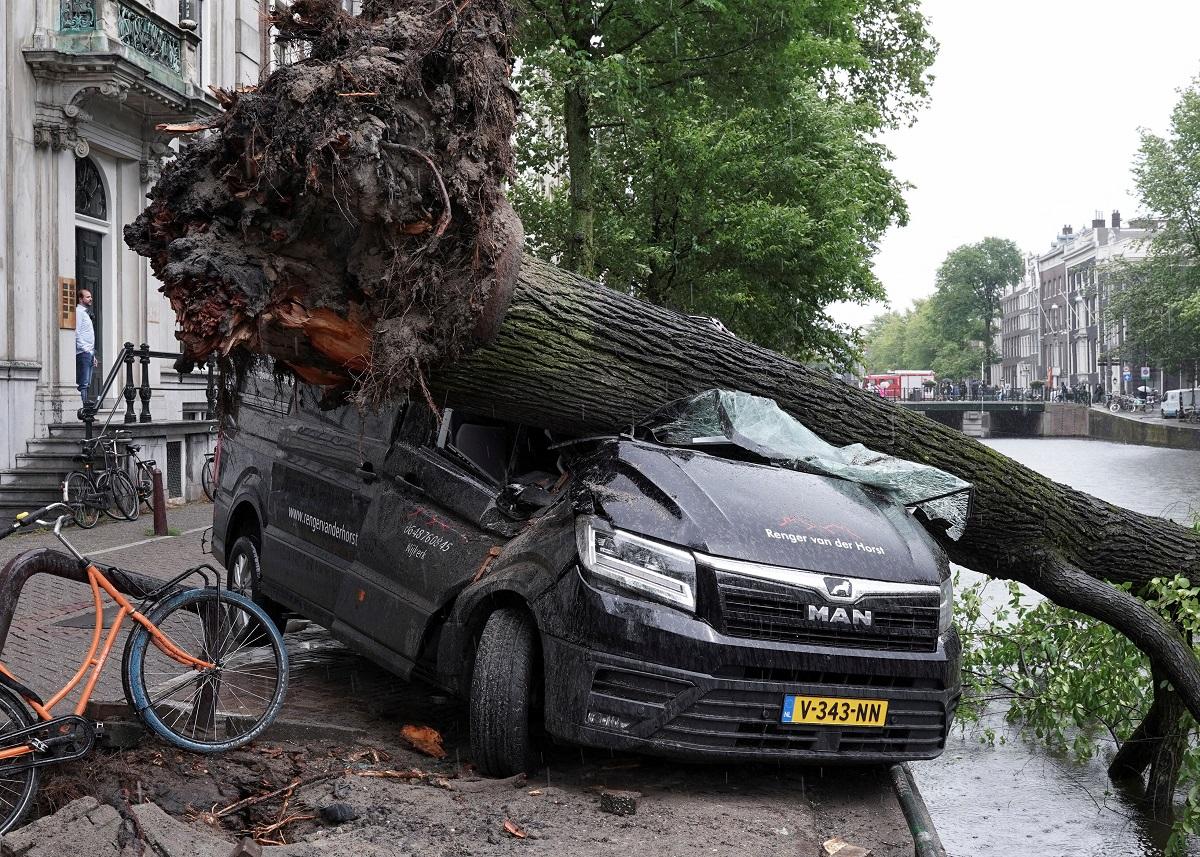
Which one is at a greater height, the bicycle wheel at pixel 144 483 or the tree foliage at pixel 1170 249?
the tree foliage at pixel 1170 249

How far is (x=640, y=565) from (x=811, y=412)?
2425mm

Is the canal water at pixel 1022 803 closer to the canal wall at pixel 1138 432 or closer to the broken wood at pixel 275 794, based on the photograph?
the broken wood at pixel 275 794

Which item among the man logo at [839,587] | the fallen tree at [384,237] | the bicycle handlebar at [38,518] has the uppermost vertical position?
the fallen tree at [384,237]

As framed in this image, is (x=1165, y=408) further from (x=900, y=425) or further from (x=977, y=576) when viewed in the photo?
(x=900, y=425)

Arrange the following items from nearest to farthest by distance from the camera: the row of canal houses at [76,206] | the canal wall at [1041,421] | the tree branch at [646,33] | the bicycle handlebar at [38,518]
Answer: the bicycle handlebar at [38,518] < the row of canal houses at [76,206] < the tree branch at [646,33] < the canal wall at [1041,421]

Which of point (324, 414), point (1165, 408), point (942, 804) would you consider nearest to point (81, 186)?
point (324, 414)

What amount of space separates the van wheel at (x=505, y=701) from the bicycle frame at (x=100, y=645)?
1331 millimetres

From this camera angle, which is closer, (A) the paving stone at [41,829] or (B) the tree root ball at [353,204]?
(A) the paving stone at [41,829]

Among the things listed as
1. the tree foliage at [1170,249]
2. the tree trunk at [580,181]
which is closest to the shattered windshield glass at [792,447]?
the tree trunk at [580,181]

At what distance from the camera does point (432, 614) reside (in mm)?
5891

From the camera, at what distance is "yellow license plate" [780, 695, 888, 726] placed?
487 cm

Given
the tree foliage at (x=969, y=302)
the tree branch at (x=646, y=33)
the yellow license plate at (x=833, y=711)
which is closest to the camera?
the yellow license plate at (x=833, y=711)

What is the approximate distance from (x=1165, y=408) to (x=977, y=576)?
5582 centimetres

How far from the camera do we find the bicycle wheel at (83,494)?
49.4 feet
